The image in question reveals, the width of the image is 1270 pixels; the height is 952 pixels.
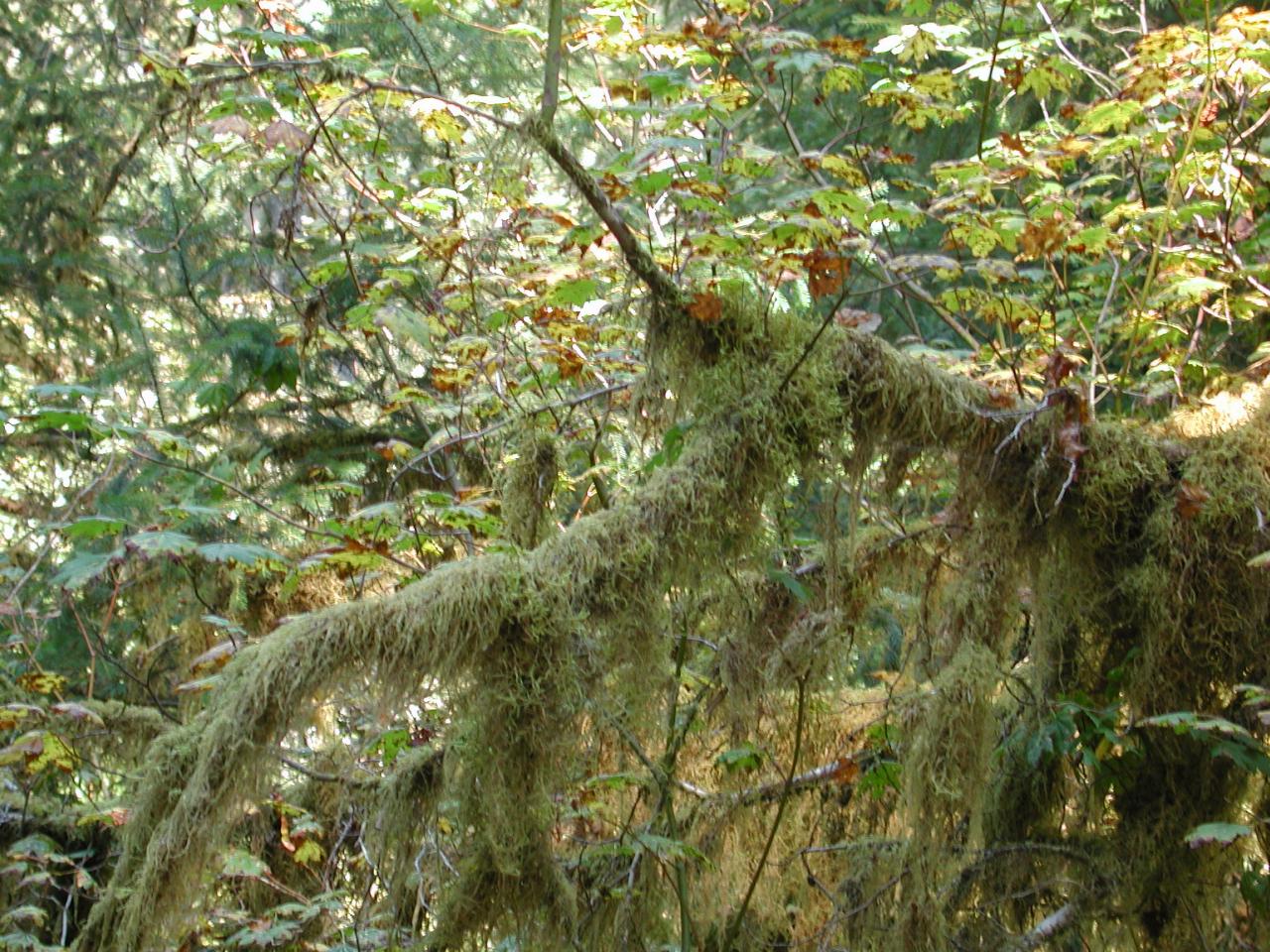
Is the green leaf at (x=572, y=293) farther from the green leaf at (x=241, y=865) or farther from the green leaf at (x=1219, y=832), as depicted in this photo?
the green leaf at (x=241, y=865)

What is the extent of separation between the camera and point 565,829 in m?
4.30

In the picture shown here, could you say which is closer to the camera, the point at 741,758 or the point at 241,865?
the point at 741,758

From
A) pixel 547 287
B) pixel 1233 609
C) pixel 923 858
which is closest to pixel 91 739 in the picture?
pixel 547 287

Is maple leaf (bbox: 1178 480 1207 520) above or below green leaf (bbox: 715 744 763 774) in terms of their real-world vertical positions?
above

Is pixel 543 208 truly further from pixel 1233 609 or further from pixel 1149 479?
pixel 1233 609

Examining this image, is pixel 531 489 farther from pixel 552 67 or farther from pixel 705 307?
pixel 552 67

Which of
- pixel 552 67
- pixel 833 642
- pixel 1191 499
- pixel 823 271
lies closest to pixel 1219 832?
pixel 1191 499

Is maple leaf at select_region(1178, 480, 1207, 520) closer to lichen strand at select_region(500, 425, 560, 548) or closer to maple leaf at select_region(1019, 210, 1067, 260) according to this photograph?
maple leaf at select_region(1019, 210, 1067, 260)

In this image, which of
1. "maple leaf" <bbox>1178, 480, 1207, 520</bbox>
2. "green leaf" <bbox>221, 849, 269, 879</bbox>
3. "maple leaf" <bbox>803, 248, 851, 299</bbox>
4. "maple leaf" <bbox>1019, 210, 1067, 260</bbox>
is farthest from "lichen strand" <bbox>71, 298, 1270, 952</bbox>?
"maple leaf" <bbox>1019, 210, 1067, 260</bbox>

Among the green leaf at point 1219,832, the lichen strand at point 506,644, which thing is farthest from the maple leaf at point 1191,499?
the lichen strand at point 506,644

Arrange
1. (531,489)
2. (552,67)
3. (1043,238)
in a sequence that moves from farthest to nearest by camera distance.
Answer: (531,489), (1043,238), (552,67)

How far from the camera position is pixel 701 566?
280 centimetres

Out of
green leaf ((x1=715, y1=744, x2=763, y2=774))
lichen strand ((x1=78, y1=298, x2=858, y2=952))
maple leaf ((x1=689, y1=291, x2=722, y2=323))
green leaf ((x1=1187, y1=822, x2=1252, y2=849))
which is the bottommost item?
green leaf ((x1=1187, y1=822, x2=1252, y2=849))

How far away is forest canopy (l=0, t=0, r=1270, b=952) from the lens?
270 cm
